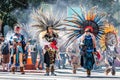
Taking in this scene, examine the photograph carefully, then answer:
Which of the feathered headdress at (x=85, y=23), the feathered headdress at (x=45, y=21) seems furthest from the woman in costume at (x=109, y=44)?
the feathered headdress at (x=45, y=21)

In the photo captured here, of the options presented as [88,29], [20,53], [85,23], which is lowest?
[20,53]

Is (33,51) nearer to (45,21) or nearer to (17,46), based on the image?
(45,21)

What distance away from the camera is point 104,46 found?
2086 cm

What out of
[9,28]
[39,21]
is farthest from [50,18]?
[9,28]

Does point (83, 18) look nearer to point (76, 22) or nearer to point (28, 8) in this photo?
point (76, 22)

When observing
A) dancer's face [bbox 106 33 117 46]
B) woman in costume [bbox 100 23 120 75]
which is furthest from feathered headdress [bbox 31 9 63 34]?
dancer's face [bbox 106 33 117 46]

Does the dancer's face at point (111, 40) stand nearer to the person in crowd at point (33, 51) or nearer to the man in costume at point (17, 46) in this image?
the man in costume at point (17, 46)

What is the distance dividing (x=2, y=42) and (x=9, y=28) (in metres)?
13.1

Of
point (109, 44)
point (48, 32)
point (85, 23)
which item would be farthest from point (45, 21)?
point (109, 44)

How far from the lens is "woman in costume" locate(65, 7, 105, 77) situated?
60.4ft

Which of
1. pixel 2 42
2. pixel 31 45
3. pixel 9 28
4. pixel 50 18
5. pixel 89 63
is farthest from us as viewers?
pixel 9 28

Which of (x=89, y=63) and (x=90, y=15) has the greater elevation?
(x=90, y=15)

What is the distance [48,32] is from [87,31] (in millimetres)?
1591

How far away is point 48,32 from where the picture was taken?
19484 millimetres
